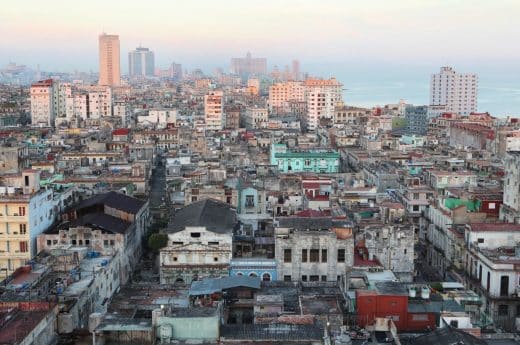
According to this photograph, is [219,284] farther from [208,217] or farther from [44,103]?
[44,103]

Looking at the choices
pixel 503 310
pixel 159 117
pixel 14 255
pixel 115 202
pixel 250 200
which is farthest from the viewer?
pixel 159 117

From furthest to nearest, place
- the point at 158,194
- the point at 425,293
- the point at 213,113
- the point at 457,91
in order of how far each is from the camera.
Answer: the point at 457,91 < the point at 213,113 < the point at 158,194 < the point at 425,293

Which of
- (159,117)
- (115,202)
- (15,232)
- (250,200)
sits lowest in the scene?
(15,232)

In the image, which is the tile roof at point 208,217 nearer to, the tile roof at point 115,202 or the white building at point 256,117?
the tile roof at point 115,202

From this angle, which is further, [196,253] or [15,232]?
[15,232]

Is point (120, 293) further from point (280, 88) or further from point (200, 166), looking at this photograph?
point (280, 88)

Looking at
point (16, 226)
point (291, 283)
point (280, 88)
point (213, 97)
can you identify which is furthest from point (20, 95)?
point (291, 283)

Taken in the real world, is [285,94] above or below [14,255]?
above

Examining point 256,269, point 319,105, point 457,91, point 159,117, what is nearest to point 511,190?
point 256,269

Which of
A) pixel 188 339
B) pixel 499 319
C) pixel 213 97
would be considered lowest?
pixel 499 319

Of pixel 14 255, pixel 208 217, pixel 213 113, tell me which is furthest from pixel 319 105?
pixel 14 255

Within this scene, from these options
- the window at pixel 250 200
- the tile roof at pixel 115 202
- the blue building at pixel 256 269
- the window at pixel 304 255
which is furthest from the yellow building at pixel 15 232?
the window at pixel 304 255
